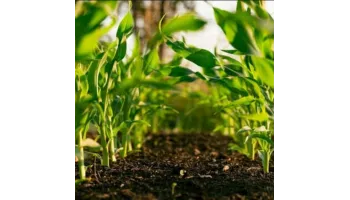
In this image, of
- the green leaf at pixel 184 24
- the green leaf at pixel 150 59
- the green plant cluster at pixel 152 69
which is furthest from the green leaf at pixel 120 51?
the green leaf at pixel 150 59

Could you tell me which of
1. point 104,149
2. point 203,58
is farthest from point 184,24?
point 104,149

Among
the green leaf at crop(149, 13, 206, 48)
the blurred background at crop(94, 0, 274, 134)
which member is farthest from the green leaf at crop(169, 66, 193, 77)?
the blurred background at crop(94, 0, 274, 134)

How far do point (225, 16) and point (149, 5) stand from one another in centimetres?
107

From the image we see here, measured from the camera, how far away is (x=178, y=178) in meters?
1.19

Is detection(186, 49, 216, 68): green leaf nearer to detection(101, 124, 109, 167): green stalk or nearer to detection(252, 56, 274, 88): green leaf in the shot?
detection(252, 56, 274, 88): green leaf

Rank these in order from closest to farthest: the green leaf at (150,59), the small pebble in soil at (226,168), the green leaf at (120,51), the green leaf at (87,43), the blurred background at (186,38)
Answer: the green leaf at (87,43)
the green leaf at (120,51)
the small pebble in soil at (226,168)
the green leaf at (150,59)
the blurred background at (186,38)

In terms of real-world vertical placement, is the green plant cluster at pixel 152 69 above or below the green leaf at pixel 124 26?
below

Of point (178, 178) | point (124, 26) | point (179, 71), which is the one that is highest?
point (124, 26)

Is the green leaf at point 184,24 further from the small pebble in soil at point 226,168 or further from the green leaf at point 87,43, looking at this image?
the small pebble in soil at point 226,168

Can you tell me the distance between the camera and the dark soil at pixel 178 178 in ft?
3.56

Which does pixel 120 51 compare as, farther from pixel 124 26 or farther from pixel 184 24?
pixel 184 24

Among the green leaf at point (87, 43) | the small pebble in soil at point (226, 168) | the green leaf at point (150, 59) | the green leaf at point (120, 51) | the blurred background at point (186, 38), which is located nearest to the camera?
the green leaf at point (87, 43)
